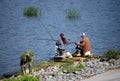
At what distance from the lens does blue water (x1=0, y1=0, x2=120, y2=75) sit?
28.0m

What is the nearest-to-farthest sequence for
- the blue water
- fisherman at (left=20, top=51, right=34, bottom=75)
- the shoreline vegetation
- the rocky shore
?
the shoreline vegetation
the rocky shore
fisherman at (left=20, top=51, right=34, bottom=75)
the blue water

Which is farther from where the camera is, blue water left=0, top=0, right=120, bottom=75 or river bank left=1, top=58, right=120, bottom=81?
blue water left=0, top=0, right=120, bottom=75

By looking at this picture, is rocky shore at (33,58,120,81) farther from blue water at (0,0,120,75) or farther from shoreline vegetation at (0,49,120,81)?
blue water at (0,0,120,75)

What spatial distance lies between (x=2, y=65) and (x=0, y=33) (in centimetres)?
1246

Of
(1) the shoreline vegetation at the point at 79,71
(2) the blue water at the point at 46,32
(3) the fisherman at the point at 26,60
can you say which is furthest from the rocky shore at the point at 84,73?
(2) the blue water at the point at 46,32

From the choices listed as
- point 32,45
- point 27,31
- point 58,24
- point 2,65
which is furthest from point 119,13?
point 2,65

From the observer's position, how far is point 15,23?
4209 cm

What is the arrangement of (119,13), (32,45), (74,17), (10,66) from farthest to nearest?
(119,13), (74,17), (32,45), (10,66)

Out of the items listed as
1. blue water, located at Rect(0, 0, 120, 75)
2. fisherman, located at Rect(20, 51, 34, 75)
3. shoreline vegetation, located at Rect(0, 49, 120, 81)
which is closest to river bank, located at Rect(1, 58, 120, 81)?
shoreline vegetation, located at Rect(0, 49, 120, 81)

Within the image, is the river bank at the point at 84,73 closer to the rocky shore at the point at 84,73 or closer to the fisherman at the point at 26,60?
A: the rocky shore at the point at 84,73

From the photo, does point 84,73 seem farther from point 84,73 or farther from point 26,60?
point 26,60

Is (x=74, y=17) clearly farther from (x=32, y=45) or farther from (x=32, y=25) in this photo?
(x=32, y=45)

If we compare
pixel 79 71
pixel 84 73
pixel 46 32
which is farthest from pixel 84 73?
pixel 46 32

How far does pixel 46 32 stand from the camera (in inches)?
1444
